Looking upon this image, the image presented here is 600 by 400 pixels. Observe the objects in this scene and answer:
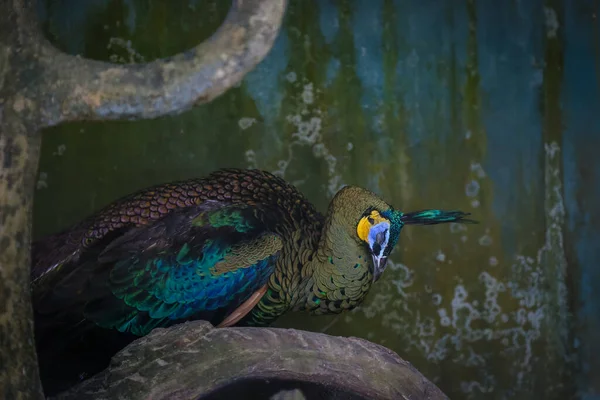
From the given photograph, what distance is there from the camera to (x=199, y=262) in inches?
59.2

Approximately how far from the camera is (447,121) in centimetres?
191

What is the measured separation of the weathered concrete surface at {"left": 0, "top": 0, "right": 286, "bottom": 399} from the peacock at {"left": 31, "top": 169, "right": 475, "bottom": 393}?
202 millimetres

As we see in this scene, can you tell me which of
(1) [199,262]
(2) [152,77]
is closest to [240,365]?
(1) [199,262]

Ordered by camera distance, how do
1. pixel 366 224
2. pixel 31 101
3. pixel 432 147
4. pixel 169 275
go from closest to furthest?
pixel 31 101 → pixel 169 275 → pixel 366 224 → pixel 432 147

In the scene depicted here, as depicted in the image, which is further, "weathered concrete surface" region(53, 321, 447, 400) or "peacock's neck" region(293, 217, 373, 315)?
"peacock's neck" region(293, 217, 373, 315)

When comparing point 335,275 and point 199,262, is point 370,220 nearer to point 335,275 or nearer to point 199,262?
point 335,275

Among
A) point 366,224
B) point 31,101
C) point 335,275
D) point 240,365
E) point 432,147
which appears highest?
point 31,101

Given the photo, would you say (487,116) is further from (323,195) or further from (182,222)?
(182,222)

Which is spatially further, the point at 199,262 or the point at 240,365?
the point at 199,262

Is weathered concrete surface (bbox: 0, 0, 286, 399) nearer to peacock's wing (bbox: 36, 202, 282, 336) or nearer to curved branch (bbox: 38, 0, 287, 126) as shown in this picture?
curved branch (bbox: 38, 0, 287, 126)

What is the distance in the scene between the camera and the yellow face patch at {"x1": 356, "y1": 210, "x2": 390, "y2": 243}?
5.26 ft

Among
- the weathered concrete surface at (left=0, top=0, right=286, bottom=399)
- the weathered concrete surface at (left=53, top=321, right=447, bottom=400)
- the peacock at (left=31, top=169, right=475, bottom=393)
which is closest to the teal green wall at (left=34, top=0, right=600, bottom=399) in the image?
the peacock at (left=31, top=169, right=475, bottom=393)

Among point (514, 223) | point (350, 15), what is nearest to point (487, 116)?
point (514, 223)

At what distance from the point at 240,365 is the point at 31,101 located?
648 millimetres
